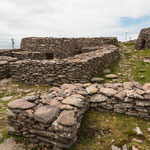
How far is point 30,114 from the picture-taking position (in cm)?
378

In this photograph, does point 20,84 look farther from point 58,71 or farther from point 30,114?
point 30,114

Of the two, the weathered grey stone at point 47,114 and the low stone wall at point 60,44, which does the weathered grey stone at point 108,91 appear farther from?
the low stone wall at point 60,44

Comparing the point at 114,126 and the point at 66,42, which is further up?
the point at 66,42

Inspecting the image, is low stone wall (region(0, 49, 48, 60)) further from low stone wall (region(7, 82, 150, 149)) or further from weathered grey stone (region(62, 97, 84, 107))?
weathered grey stone (region(62, 97, 84, 107))

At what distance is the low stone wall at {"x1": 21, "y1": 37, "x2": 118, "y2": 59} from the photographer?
18.0m

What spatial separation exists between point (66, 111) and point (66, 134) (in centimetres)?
67

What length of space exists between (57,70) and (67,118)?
5602mm

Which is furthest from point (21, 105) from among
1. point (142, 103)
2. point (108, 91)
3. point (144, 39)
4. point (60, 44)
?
point (144, 39)

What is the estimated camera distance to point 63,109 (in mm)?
3896

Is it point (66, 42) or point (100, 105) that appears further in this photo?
point (66, 42)

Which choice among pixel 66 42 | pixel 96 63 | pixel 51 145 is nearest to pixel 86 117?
pixel 51 145

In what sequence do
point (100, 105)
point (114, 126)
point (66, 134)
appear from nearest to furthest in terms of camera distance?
point (66, 134), point (114, 126), point (100, 105)

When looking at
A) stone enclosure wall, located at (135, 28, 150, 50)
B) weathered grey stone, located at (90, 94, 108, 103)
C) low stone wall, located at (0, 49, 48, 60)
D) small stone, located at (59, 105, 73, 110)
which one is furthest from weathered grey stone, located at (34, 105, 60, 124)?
stone enclosure wall, located at (135, 28, 150, 50)

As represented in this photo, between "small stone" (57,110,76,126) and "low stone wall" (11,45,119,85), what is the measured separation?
476 centimetres
